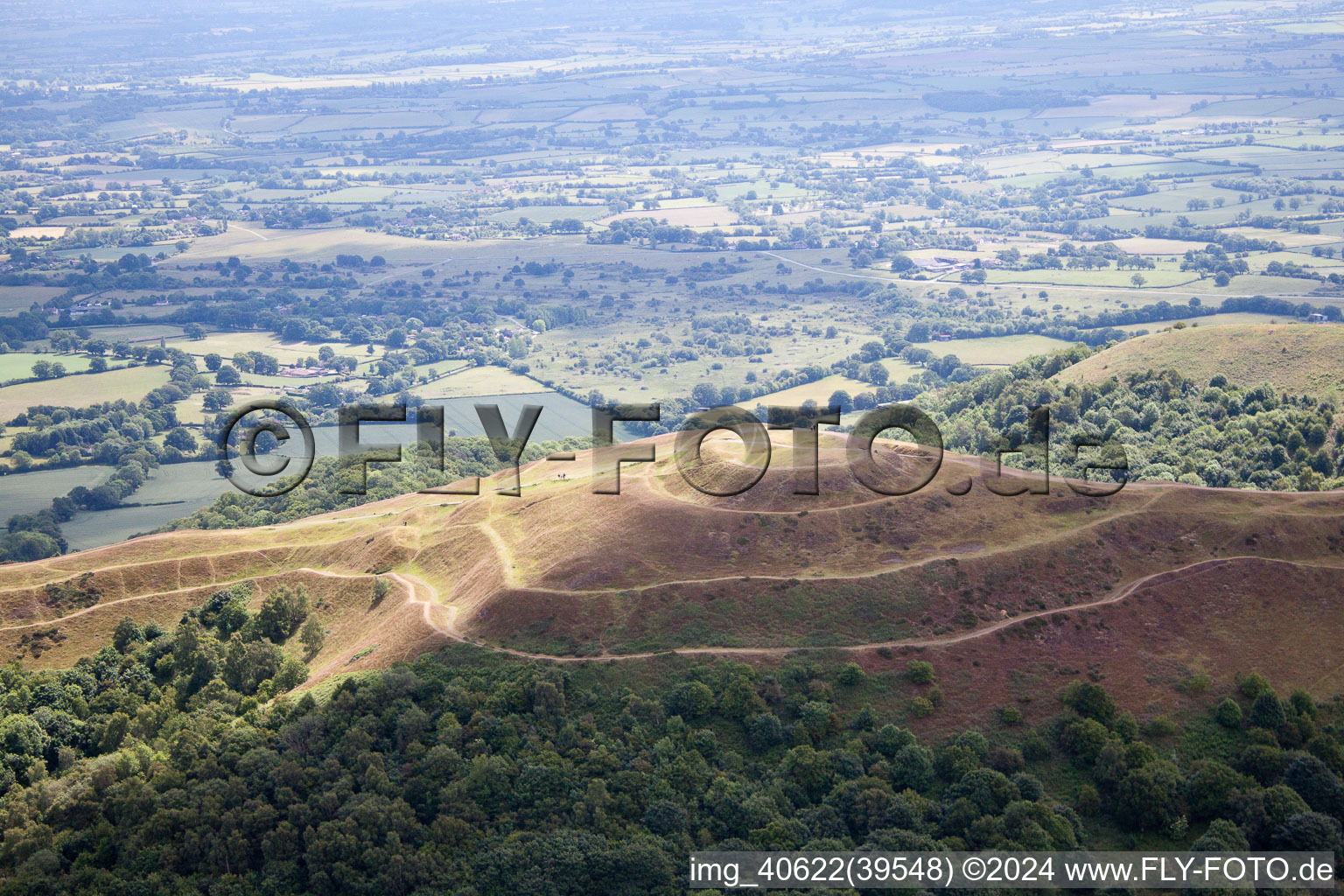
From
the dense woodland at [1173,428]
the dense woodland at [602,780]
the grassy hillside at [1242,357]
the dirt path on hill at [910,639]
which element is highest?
the grassy hillside at [1242,357]

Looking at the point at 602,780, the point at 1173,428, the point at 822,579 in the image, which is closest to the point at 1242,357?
the point at 1173,428

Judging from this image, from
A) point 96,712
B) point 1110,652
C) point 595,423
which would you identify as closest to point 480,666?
point 96,712

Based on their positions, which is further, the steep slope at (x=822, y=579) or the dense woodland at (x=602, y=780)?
the steep slope at (x=822, y=579)

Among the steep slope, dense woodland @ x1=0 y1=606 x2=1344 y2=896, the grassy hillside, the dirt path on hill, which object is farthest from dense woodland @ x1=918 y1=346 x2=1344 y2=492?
dense woodland @ x1=0 y1=606 x2=1344 y2=896

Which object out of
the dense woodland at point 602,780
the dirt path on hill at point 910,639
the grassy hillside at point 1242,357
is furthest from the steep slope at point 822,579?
the grassy hillside at point 1242,357

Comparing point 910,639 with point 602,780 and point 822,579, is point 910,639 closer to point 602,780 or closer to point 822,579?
point 822,579

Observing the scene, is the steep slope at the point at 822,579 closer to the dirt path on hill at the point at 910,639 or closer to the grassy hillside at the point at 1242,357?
the dirt path on hill at the point at 910,639
